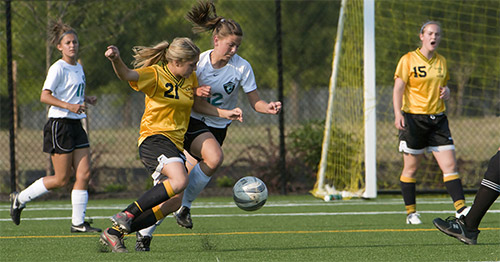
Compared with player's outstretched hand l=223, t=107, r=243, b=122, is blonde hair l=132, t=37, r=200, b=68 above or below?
above

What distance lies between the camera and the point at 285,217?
7512 mm

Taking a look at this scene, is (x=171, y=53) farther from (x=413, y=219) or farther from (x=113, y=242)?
(x=413, y=219)

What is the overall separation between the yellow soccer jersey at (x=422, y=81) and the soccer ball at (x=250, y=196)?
2.15 m

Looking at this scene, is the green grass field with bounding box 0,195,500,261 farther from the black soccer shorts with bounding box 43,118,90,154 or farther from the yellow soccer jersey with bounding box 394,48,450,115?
the yellow soccer jersey with bounding box 394,48,450,115

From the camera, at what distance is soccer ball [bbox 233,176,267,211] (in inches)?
210

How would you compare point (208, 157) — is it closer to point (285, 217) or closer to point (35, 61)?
point (285, 217)

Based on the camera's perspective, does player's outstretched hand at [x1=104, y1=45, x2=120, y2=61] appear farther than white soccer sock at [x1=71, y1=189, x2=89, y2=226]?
No

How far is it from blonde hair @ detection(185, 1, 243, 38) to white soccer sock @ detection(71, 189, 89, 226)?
6.67 ft

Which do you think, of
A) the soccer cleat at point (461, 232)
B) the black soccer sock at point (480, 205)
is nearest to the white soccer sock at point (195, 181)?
the soccer cleat at point (461, 232)

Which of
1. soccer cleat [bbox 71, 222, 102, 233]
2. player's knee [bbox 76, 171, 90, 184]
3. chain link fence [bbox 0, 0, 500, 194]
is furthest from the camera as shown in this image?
chain link fence [bbox 0, 0, 500, 194]

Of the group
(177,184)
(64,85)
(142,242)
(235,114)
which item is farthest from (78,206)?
(235,114)

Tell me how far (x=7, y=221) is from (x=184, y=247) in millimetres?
2861

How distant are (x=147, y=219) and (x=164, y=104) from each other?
32.9 inches

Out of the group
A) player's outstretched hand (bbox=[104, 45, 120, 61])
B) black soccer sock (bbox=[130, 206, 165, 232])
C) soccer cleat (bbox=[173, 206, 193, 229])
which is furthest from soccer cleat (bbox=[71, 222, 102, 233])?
player's outstretched hand (bbox=[104, 45, 120, 61])
